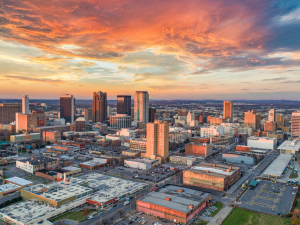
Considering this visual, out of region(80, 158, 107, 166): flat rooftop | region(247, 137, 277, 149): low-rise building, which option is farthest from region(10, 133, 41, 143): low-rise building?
region(247, 137, 277, 149): low-rise building

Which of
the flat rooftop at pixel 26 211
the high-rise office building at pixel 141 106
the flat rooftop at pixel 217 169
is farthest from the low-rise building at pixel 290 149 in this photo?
the high-rise office building at pixel 141 106

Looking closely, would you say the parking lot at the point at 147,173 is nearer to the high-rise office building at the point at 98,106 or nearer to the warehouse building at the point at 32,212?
the warehouse building at the point at 32,212

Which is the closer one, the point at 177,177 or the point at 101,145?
the point at 177,177

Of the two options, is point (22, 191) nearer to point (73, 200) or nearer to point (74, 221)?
point (73, 200)

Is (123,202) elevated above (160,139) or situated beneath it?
situated beneath

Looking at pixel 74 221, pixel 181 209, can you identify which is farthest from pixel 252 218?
pixel 74 221

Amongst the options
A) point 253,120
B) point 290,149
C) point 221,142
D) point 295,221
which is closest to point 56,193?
point 295,221
